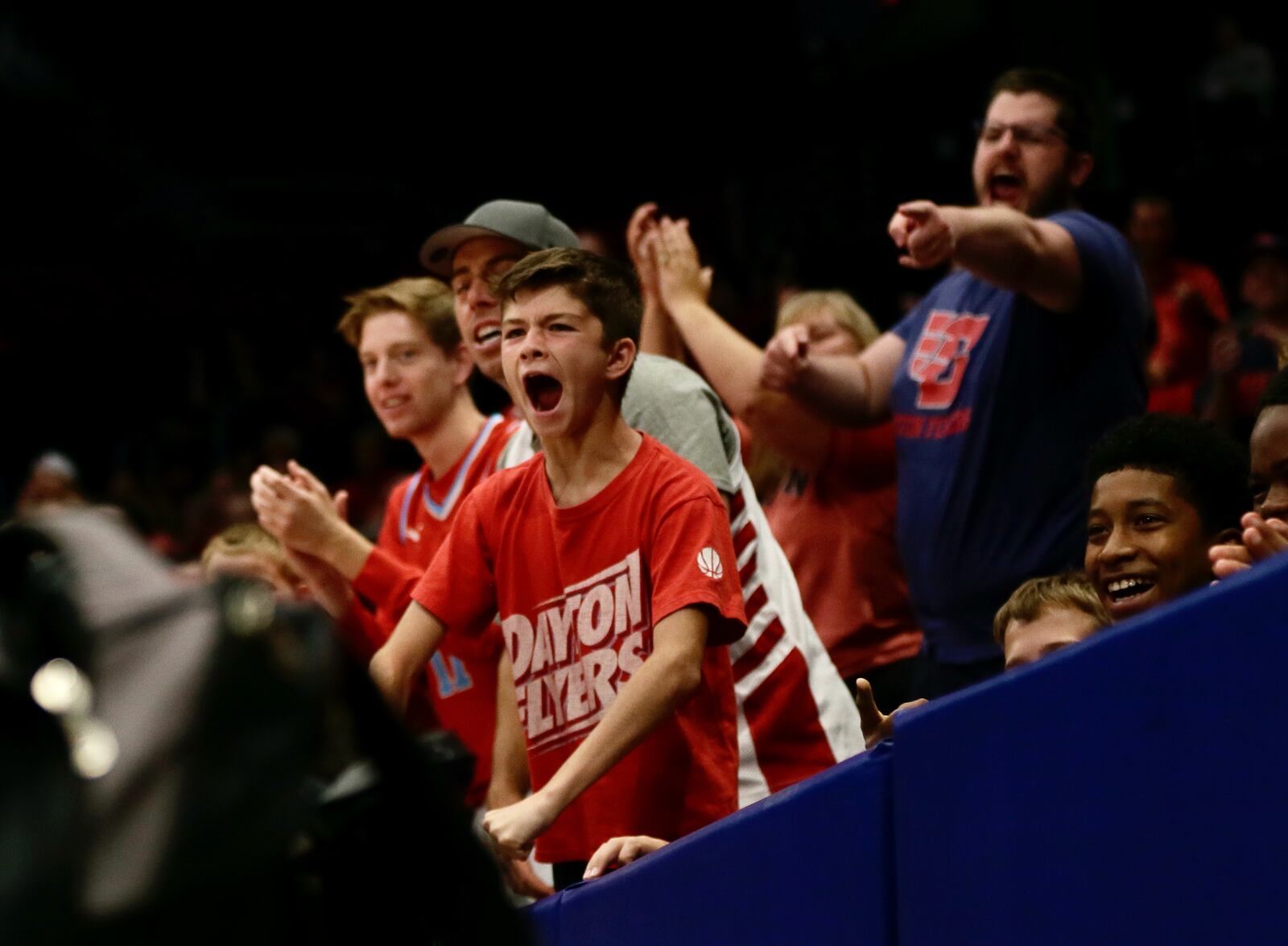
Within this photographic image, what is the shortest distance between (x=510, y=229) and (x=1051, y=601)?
1431 mm

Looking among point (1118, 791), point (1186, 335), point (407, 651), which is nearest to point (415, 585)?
point (407, 651)

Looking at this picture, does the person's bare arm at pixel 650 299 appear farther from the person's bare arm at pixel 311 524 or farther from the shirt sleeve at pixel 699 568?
the shirt sleeve at pixel 699 568

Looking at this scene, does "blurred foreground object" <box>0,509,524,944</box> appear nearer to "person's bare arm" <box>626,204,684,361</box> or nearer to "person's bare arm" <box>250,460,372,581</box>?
"person's bare arm" <box>250,460,372,581</box>

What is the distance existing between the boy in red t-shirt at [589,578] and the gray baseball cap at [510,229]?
518 millimetres

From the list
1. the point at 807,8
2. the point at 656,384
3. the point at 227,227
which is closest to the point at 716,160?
the point at 807,8

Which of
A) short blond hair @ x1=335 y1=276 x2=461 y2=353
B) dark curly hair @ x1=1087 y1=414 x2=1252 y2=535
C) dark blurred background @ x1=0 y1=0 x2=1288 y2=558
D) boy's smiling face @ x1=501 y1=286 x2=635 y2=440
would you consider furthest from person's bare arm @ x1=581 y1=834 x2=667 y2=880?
dark blurred background @ x1=0 y1=0 x2=1288 y2=558

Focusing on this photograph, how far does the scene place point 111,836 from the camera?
36.9 inches

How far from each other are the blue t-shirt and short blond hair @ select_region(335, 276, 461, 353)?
1202mm

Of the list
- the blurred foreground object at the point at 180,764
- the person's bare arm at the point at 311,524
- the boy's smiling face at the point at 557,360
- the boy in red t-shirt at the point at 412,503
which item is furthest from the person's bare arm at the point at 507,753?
the blurred foreground object at the point at 180,764

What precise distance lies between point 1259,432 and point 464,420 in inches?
75.2

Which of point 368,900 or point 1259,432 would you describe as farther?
point 1259,432

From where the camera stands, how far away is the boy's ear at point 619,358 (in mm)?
2893

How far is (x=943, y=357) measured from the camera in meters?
A: 3.50

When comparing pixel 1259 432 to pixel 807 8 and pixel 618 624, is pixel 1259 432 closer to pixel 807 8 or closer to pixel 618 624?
pixel 618 624
